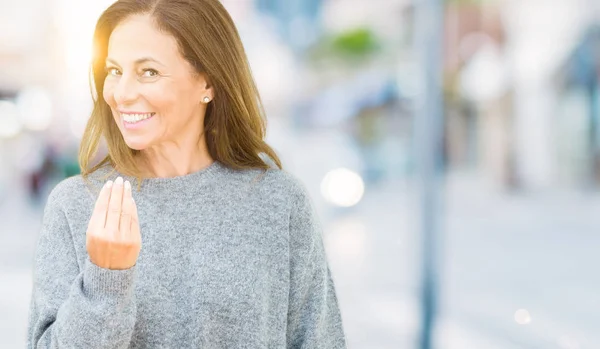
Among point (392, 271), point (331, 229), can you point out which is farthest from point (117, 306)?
point (331, 229)

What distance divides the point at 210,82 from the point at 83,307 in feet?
1.59

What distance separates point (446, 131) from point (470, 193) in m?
8.34

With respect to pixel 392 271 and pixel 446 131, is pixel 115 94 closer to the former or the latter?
pixel 392 271

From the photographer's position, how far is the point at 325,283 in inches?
65.8

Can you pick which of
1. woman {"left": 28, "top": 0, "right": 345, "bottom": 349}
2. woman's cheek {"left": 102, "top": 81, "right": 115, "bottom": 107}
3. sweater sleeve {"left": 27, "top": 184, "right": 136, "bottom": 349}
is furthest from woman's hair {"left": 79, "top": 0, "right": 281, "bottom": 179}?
sweater sleeve {"left": 27, "top": 184, "right": 136, "bottom": 349}

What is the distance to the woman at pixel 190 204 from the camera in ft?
4.87

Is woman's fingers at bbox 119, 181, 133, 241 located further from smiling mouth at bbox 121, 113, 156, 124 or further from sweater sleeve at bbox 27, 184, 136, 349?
smiling mouth at bbox 121, 113, 156, 124

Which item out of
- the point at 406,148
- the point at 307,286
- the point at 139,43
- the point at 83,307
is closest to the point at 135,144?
the point at 139,43

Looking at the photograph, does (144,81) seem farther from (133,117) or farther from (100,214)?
(100,214)

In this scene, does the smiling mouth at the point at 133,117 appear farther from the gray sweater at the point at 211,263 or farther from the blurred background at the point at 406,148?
the blurred background at the point at 406,148

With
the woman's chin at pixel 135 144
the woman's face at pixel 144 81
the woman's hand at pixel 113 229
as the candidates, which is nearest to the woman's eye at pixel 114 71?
the woman's face at pixel 144 81

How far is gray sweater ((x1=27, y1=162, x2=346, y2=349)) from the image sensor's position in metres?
1.49

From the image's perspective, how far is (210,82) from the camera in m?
1.61

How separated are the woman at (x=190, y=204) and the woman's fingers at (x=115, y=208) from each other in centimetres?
12
